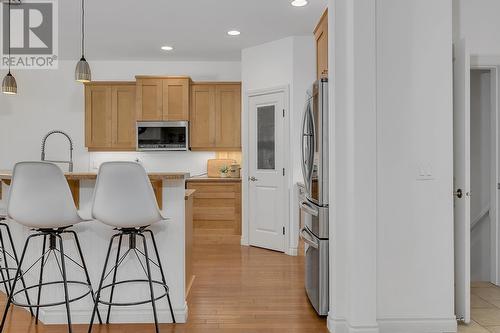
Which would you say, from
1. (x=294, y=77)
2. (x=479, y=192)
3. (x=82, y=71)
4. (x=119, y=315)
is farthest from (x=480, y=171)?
(x=82, y=71)

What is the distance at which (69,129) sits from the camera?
20.0 feet

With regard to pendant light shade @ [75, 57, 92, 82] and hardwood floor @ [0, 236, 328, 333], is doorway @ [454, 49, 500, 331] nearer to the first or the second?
hardwood floor @ [0, 236, 328, 333]

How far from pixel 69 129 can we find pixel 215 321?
4.62 m

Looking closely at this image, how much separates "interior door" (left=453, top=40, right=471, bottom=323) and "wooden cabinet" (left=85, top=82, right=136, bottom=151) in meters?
4.61

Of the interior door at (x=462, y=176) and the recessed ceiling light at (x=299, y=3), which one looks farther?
the recessed ceiling light at (x=299, y=3)

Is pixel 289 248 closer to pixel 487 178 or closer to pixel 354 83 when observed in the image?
pixel 487 178

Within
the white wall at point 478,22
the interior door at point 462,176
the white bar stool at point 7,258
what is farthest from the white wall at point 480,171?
the white bar stool at point 7,258

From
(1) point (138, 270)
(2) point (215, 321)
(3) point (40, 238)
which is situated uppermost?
(3) point (40, 238)

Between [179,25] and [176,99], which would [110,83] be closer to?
[176,99]

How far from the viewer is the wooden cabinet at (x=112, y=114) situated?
591cm

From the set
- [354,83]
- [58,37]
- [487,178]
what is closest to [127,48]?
[58,37]

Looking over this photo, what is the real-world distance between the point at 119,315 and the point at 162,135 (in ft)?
11.5

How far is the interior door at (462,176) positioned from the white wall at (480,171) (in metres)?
1.16

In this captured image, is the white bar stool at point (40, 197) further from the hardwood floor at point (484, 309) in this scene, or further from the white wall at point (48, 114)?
the white wall at point (48, 114)
